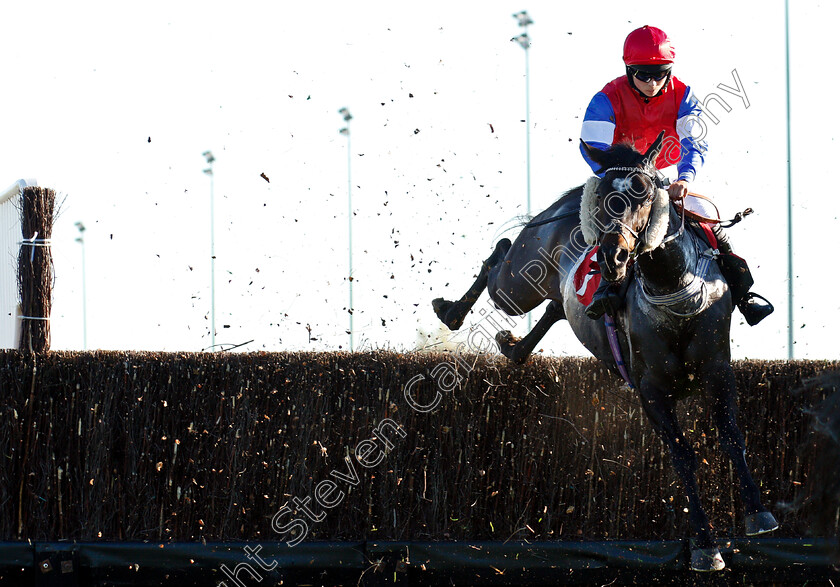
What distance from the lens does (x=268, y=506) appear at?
17.6 ft

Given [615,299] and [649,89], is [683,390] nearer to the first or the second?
[615,299]

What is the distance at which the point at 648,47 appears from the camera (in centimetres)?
502

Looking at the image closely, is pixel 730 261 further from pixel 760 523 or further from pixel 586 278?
pixel 760 523

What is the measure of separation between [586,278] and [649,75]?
1196 mm

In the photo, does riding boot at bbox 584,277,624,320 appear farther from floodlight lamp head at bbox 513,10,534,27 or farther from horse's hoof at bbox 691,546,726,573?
floodlight lamp head at bbox 513,10,534,27

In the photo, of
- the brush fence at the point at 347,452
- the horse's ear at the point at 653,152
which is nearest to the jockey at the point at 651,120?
the horse's ear at the point at 653,152

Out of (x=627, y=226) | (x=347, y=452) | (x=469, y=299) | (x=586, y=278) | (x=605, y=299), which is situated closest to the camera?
(x=627, y=226)

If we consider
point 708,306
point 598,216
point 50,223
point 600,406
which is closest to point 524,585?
point 600,406

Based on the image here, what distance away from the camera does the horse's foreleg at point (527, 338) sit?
230 inches

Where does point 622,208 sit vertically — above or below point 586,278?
above

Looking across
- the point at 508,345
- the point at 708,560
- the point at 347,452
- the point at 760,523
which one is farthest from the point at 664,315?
the point at 347,452

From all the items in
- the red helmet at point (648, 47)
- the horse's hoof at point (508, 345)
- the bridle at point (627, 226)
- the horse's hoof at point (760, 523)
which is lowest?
the horse's hoof at point (760, 523)

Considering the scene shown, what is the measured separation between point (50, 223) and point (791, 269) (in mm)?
8380

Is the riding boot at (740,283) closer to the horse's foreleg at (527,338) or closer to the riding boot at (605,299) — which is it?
the riding boot at (605,299)
